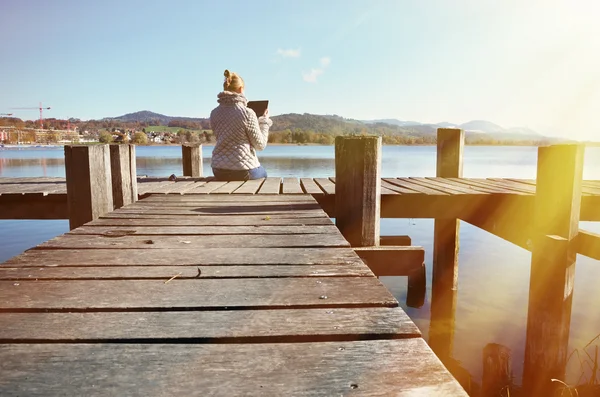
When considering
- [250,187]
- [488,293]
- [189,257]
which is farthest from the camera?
[488,293]

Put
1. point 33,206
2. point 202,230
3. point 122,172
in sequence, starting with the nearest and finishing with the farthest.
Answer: point 202,230 → point 122,172 → point 33,206

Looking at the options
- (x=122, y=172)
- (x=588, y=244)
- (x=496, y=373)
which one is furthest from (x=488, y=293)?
(x=122, y=172)

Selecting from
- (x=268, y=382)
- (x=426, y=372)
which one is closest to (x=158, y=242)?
(x=268, y=382)

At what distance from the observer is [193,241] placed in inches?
107

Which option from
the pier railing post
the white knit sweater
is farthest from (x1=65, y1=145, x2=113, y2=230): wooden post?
the pier railing post

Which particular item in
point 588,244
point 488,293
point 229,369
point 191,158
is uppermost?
point 191,158

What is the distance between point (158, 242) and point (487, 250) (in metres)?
12.2

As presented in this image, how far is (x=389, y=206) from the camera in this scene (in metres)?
4.77

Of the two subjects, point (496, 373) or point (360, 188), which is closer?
point (360, 188)

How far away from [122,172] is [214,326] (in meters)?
3.19

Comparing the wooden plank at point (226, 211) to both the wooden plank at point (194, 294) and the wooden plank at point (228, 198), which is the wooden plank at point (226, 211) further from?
the wooden plank at point (194, 294)

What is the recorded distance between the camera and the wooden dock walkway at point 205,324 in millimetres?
1139

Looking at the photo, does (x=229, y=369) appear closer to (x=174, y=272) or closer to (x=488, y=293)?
(x=174, y=272)

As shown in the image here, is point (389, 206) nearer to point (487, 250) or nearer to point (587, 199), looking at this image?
point (587, 199)
